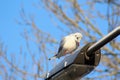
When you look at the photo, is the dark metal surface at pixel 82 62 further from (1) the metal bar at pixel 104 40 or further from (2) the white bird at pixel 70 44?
(2) the white bird at pixel 70 44

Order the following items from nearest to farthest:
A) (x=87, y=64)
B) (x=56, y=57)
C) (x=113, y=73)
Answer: (x=87, y=64), (x=56, y=57), (x=113, y=73)

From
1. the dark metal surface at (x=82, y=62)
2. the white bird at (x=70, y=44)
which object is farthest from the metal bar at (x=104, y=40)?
the white bird at (x=70, y=44)

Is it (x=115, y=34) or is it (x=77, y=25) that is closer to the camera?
(x=115, y=34)

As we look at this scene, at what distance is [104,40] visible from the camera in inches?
58.6

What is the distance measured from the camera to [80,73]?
62.1 inches

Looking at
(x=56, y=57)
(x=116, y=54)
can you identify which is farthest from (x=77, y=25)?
(x=56, y=57)

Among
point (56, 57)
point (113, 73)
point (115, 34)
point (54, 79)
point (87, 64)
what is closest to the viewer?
point (115, 34)

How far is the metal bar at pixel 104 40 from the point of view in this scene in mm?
1470

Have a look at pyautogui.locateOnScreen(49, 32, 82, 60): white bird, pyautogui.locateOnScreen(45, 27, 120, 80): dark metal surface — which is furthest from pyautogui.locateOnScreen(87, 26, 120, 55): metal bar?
pyautogui.locateOnScreen(49, 32, 82, 60): white bird

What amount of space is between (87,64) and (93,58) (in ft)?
0.13

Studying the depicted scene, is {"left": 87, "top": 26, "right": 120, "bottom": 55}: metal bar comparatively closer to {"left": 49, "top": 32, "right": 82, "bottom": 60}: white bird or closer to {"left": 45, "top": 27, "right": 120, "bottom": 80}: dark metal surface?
{"left": 45, "top": 27, "right": 120, "bottom": 80}: dark metal surface

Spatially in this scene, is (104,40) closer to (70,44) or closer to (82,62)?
(82,62)

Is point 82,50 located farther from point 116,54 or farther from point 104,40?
point 116,54

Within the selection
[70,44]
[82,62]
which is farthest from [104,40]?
[70,44]
